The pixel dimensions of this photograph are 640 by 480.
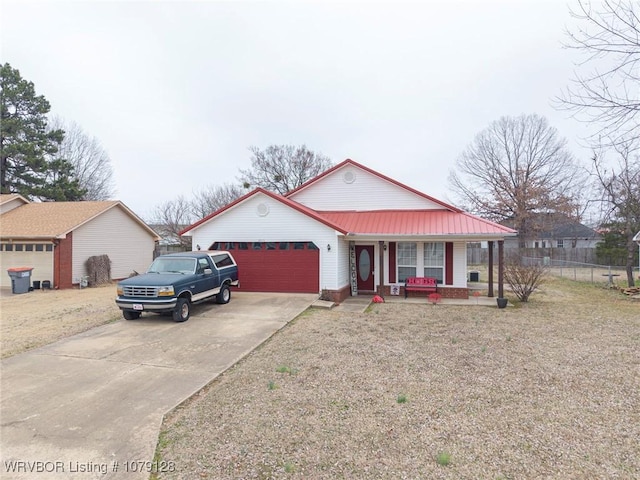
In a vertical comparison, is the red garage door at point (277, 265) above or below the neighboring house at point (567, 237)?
below

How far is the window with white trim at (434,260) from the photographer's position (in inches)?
539

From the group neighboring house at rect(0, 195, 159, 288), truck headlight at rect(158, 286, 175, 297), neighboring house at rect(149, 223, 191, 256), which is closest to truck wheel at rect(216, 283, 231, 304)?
truck headlight at rect(158, 286, 175, 297)

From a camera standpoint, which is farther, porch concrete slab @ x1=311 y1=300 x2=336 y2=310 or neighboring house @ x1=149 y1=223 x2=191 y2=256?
neighboring house @ x1=149 y1=223 x2=191 y2=256

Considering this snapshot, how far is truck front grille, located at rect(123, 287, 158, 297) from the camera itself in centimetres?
890

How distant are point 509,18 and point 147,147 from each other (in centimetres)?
2768

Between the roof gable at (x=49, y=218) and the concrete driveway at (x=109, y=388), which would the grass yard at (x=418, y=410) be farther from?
the roof gable at (x=49, y=218)

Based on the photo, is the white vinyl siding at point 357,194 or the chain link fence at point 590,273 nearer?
the white vinyl siding at point 357,194

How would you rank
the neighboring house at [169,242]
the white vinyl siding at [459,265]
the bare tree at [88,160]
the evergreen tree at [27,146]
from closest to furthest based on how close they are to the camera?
the white vinyl siding at [459,265] < the evergreen tree at [27,146] < the neighboring house at [169,242] < the bare tree at [88,160]

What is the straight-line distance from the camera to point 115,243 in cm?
2052

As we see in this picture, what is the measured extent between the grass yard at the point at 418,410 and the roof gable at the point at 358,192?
7.92 meters

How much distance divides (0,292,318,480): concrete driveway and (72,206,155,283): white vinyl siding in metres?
11.7

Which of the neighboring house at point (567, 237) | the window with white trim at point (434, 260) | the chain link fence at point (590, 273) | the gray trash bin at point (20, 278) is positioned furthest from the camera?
the neighboring house at point (567, 237)

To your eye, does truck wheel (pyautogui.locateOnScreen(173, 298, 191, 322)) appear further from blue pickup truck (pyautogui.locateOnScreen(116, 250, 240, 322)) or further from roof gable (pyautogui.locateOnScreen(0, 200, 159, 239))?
roof gable (pyautogui.locateOnScreen(0, 200, 159, 239))

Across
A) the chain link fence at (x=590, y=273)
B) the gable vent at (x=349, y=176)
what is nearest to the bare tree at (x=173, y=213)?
the gable vent at (x=349, y=176)
